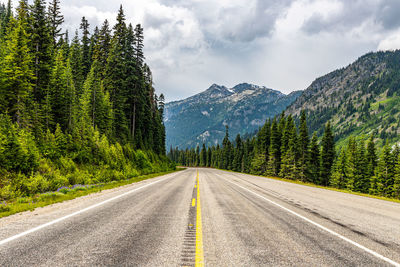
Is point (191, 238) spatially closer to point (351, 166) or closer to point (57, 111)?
point (57, 111)

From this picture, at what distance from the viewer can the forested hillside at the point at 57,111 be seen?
38.5 ft

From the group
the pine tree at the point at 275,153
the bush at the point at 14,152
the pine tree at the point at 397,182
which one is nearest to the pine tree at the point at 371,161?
the pine tree at the point at 397,182

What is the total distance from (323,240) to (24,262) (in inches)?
244

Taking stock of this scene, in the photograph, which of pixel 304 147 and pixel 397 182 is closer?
pixel 397 182

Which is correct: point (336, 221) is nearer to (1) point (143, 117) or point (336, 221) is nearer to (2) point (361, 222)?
(2) point (361, 222)

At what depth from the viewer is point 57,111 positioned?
21.1m

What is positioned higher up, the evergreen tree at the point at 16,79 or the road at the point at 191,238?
the evergreen tree at the point at 16,79

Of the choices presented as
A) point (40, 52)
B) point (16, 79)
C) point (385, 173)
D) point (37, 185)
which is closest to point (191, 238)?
point (37, 185)

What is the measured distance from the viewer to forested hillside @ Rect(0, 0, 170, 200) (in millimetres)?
11750

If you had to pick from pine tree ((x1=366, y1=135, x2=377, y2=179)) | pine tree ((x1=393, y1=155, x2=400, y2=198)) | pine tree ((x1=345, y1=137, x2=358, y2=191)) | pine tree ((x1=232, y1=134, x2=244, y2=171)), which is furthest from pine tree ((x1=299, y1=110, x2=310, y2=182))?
pine tree ((x1=232, y1=134, x2=244, y2=171))

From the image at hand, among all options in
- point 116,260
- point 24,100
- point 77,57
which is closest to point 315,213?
point 116,260

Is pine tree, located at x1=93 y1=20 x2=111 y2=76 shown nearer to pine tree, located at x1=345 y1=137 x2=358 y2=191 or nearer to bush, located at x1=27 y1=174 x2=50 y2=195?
bush, located at x1=27 y1=174 x2=50 y2=195

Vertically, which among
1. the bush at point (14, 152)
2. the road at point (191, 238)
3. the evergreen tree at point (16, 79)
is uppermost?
the evergreen tree at point (16, 79)

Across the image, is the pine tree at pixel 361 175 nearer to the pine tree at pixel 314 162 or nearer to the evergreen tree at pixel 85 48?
the pine tree at pixel 314 162
